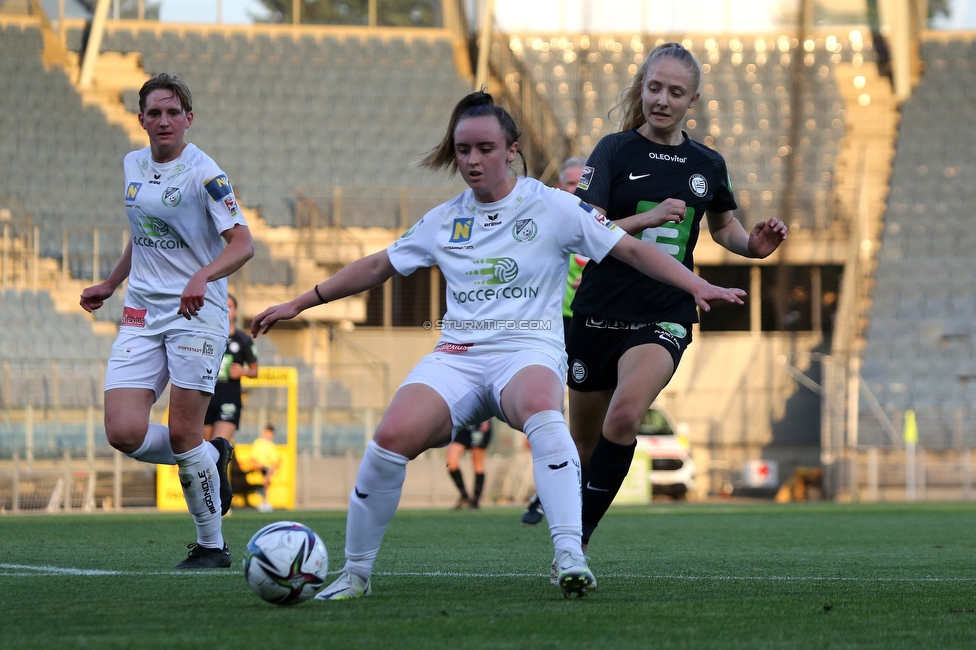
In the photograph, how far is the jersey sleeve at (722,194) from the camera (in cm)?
570

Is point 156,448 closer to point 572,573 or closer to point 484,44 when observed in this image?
point 572,573

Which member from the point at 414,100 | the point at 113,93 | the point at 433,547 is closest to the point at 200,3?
the point at 113,93

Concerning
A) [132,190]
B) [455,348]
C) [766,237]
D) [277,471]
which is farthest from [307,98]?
[455,348]

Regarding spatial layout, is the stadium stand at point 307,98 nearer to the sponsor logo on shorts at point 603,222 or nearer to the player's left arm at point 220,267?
the player's left arm at point 220,267

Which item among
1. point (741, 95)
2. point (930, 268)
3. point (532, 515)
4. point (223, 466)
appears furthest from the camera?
point (741, 95)

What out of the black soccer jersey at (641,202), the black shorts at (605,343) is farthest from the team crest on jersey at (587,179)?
the black shorts at (605,343)

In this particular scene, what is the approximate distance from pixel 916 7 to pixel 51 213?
19.3m

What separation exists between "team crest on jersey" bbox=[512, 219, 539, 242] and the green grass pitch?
1215 mm

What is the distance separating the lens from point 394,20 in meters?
29.6

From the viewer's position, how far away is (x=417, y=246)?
15.3ft

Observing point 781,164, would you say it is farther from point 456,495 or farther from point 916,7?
point 456,495

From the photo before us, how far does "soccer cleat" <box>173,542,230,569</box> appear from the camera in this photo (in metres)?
5.75

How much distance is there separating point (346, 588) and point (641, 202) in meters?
2.12

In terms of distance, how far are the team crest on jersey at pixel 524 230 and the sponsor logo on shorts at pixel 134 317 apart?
6.78 feet
